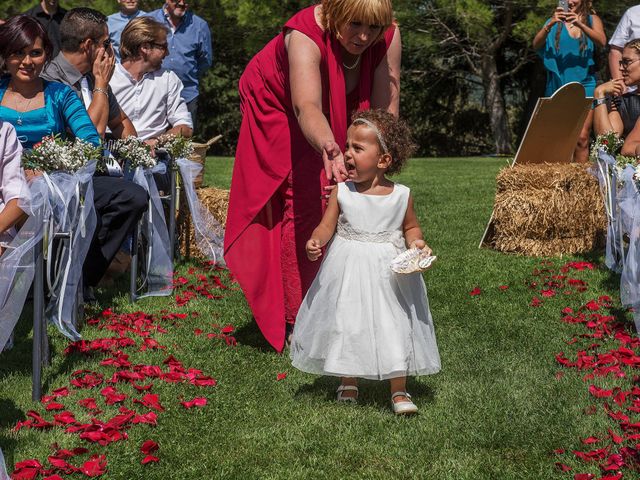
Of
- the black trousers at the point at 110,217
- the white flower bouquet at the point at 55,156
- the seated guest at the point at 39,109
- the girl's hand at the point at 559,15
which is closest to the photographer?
the white flower bouquet at the point at 55,156

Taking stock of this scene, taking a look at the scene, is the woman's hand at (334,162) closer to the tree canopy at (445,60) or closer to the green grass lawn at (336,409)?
the green grass lawn at (336,409)

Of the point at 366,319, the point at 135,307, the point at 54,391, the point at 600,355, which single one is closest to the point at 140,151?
the point at 135,307

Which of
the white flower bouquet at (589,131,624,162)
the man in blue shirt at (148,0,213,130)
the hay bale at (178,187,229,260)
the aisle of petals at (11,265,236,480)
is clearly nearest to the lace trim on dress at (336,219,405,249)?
the aisle of petals at (11,265,236,480)

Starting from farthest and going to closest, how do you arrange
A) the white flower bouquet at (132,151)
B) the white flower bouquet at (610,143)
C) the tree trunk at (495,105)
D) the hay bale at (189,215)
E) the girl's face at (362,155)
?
the tree trunk at (495,105) → the hay bale at (189,215) → the white flower bouquet at (610,143) → the white flower bouquet at (132,151) → the girl's face at (362,155)

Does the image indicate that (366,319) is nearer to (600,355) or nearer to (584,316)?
(600,355)

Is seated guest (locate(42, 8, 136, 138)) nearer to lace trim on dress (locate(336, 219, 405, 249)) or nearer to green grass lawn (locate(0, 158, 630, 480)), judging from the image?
green grass lawn (locate(0, 158, 630, 480))

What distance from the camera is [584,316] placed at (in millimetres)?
6555

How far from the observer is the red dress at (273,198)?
18.9ft

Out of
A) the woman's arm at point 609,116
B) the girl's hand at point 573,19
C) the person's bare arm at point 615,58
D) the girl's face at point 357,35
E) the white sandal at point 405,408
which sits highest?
the girl's face at point 357,35

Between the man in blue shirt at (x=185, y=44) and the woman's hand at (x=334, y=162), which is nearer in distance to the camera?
the woman's hand at (x=334, y=162)

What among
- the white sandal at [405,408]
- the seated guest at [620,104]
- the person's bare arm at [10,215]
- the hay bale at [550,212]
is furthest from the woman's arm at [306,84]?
the hay bale at [550,212]

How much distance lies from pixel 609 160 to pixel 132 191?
3.57 metres

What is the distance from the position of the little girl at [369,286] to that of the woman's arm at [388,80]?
808 millimetres

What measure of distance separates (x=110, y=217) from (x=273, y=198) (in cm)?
143
